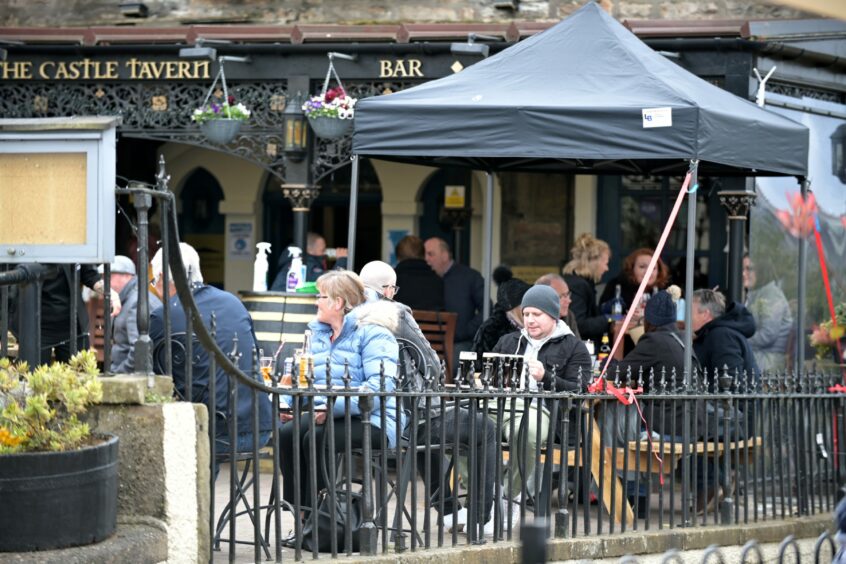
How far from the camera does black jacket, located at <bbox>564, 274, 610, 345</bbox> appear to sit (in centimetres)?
1129

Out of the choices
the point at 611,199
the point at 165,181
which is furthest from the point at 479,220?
the point at 165,181

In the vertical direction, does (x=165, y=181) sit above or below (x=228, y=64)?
below

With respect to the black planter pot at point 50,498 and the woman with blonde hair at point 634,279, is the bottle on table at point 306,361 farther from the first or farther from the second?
the woman with blonde hair at point 634,279

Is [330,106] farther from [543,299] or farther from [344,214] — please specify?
[543,299]

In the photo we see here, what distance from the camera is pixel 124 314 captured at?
920 cm

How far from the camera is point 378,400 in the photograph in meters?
7.23

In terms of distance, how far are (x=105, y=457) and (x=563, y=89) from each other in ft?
15.6

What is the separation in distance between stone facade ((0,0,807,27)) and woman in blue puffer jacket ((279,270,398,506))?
6925 mm

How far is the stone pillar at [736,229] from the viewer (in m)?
12.3

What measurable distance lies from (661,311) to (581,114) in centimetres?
120

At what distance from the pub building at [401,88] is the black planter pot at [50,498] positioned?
8.01 metres

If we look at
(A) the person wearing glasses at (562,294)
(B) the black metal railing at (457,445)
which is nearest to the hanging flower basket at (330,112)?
(A) the person wearing glasses at (562,294)

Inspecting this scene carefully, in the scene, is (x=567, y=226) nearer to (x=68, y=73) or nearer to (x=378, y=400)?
(x=68, y=73)

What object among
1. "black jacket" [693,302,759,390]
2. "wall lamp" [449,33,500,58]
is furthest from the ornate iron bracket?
"black jacket" [693,302,759,390]
